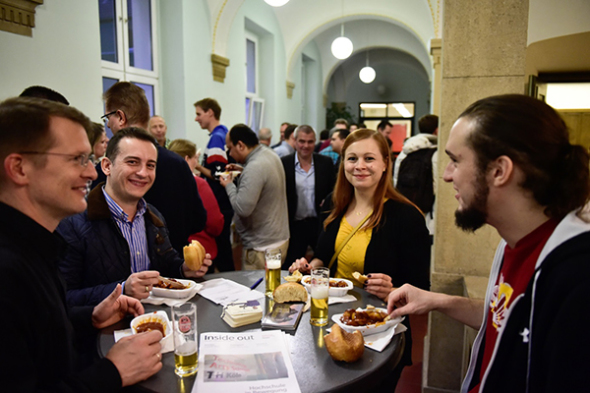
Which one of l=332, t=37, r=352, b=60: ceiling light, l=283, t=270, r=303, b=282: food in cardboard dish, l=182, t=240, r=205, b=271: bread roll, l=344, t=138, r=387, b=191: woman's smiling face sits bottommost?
l=283, t=270, r=303, b=282: food in cardboard dish

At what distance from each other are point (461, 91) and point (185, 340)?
2036 millimetres

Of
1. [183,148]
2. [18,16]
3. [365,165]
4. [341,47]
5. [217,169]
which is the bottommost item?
[217,169]

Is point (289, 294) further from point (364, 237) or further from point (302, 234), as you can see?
point (302, 234)

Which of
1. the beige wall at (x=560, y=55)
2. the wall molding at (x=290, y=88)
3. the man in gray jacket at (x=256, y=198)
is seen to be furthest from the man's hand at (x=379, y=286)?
the wall molding at (x=290, y=88)

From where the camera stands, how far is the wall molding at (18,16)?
3189 mm

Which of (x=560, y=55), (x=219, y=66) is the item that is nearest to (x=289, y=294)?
(x=560, y=55)

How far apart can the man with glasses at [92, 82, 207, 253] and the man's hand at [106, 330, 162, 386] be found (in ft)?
4.58

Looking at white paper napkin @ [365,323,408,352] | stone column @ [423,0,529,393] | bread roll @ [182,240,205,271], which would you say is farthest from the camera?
stone column @ [423,0,529,393]

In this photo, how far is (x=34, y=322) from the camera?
1002mm

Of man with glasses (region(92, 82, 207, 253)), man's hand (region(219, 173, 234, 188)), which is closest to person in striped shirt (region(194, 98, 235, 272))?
man's hand (region(219, 173, 234, 188))

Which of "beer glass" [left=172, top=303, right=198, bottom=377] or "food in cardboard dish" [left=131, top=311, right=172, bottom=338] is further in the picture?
"food in cardboard dish" [left=131, top=311, right=172, bottom=338]

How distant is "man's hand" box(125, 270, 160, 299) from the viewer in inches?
64.2

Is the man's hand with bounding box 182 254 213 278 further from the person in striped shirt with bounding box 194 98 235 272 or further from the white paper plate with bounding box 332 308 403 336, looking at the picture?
the person in striped shirt with bounding box 194 98 235 272

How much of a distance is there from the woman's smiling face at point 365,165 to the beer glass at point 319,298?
2.67ft
